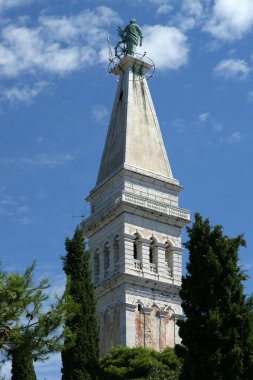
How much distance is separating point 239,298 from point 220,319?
55.5 inches

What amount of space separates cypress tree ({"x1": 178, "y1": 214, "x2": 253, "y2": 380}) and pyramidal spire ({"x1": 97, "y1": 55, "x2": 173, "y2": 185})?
2382cm

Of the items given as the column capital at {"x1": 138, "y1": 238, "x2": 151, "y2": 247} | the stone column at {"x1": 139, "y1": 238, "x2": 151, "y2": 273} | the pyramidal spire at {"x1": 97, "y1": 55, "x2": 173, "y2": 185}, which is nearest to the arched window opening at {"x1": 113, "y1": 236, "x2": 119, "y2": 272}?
the column capital at {"x1": 138, "y1": 238, "x2": 151, "y2": 247}

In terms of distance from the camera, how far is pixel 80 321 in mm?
36594

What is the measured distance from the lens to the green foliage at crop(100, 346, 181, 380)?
144 ft

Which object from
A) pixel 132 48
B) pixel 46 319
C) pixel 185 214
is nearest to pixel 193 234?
pixel 46 319

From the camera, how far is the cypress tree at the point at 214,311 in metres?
32.6

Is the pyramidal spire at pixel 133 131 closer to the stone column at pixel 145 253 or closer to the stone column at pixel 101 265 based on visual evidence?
the stone column at pixel 145 253

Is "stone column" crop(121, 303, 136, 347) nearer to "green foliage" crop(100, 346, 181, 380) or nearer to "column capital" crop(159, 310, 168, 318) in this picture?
"column capital" crop(159, 310, 168, 318)

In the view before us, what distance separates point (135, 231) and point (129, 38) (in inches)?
Result: 646

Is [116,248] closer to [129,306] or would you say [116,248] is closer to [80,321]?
[129,306]

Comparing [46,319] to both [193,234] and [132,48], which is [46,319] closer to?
[193,234]

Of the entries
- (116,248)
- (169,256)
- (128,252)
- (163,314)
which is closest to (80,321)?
(128,252)

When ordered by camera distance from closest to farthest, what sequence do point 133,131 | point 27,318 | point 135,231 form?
point 27,318, point 135,231, point 133,131

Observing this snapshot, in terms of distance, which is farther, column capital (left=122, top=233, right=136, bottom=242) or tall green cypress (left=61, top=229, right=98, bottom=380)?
column capital (left=122, top=233, right=136, bottom=242)
